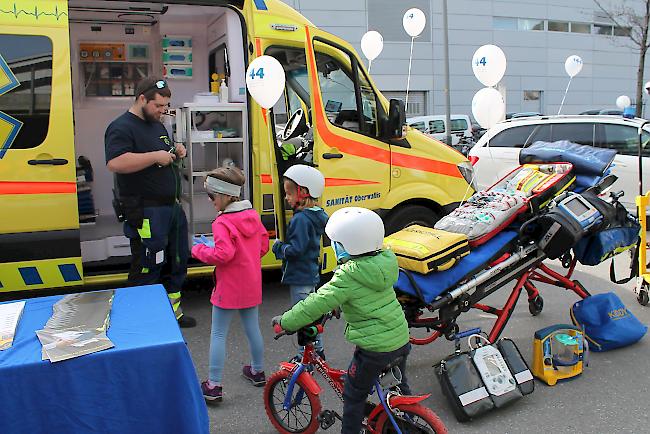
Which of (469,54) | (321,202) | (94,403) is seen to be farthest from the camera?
(469,54)

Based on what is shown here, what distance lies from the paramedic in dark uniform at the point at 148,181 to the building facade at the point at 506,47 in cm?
2357

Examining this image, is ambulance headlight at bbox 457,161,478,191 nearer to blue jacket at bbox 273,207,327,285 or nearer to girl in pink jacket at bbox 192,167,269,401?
blue jacket at bbox 273,207,327,285

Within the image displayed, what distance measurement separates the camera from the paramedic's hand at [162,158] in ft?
14.8

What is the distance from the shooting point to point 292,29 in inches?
215

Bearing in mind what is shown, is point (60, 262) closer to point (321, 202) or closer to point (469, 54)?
point (321, 202)

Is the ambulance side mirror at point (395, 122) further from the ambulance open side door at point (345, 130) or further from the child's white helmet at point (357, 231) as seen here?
the child's white helmet at point (357, 231)

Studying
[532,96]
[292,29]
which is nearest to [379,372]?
[292,29]

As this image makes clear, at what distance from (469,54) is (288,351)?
96.8 ft

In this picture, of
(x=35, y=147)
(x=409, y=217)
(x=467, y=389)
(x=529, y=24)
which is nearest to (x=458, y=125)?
(x=529, y=24)

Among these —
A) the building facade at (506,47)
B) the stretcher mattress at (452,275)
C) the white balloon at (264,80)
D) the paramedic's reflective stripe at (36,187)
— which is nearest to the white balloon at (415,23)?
the white balloon at (264,80)

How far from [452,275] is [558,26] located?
1356 inches

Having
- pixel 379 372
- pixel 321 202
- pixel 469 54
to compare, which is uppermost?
pixel 469 54

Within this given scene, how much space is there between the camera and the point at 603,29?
35531mm

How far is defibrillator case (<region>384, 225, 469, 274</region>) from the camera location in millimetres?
3564
